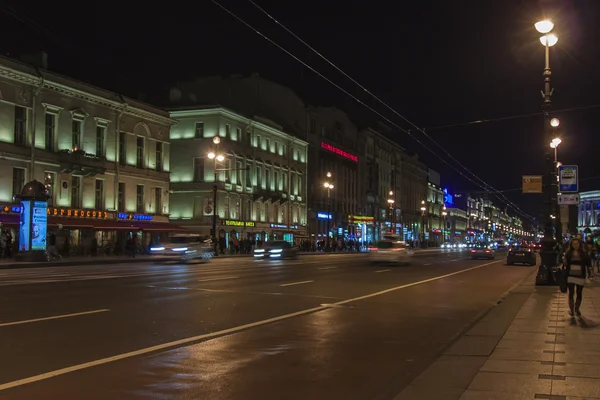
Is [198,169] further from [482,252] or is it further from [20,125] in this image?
[482,252]

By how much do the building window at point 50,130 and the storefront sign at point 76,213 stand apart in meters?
4.38

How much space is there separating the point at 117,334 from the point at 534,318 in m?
8.02

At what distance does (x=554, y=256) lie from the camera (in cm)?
2006

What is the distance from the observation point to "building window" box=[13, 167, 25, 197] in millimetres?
40219

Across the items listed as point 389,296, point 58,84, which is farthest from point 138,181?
point 389,296

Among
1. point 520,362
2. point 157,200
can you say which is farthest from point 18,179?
point 520,362

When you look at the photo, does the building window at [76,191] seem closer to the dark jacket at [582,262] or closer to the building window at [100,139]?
the building window at [100,139]

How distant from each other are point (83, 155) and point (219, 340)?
126 ft

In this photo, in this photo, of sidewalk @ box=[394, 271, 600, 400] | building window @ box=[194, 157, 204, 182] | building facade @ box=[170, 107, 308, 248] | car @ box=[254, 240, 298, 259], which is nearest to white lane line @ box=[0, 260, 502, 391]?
sidewalk @ box=[394, 271, 600, 400]

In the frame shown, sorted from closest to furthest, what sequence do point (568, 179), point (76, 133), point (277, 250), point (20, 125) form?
point (568, 179) → point (20, 125) → point (76, 133) → point (277, 250)

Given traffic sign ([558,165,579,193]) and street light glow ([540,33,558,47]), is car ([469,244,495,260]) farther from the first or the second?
street light glow ([540,33,558,47])

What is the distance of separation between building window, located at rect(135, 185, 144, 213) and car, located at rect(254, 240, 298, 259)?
11.4 m

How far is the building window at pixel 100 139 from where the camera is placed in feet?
156

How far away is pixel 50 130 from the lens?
4328 cm
